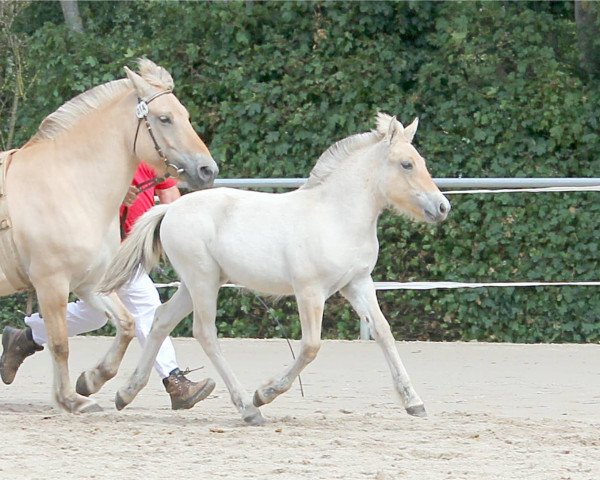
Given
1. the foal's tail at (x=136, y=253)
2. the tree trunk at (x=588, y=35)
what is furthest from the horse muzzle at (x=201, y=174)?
the tree trunk at (x=588, y=35)

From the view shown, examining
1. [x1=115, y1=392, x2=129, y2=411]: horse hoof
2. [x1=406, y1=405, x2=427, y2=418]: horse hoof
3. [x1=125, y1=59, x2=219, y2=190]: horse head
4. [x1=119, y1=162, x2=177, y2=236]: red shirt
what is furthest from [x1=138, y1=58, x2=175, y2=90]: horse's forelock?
[x1=406, y1=405, x2=427, y2=418]: horse hoof

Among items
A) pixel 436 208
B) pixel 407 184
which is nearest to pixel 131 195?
pixel 407 184

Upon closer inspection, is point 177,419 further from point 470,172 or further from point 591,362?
point 470,172

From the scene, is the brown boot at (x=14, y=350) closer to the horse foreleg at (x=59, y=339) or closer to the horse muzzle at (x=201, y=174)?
the horse foreleg at (x=59, y=339)

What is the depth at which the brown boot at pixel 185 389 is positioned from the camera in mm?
7059

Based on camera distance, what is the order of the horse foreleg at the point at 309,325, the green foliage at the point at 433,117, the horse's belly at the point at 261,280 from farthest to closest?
the green foliage at the point at 433,117 < the horse's belly at the point at 261,280 < the horse foreleg at the point at 309,325

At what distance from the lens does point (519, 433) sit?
5.98 m

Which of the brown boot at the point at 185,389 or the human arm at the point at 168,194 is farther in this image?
the human arm at the point at 168,194

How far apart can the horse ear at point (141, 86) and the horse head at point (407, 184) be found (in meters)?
1.21

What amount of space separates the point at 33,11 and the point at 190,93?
299cm

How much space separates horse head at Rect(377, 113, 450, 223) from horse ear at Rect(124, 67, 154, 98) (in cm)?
121

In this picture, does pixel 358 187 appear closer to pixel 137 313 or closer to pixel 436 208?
pixel 436 208

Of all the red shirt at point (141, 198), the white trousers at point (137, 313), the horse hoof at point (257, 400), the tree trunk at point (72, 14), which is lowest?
the horse hoof at point (257, 400)

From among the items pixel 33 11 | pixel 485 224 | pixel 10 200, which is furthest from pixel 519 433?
pixel 33 11
